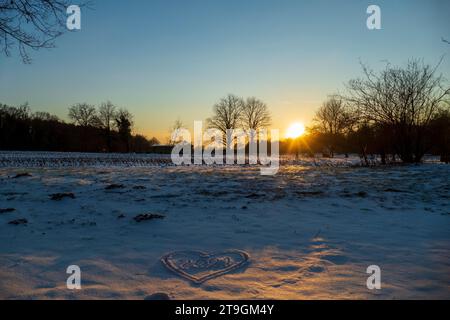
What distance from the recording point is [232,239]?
161 inches

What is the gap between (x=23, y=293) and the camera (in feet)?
8.61

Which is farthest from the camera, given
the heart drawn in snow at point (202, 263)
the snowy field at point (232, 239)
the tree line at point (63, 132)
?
the tree line at point (63, 132)

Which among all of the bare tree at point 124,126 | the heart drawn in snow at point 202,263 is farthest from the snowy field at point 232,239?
the bare tree at point 124,126

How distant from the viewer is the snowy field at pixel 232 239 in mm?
2727

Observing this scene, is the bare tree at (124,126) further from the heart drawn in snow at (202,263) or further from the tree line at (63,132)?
the heart drawn in snow at (202,263)

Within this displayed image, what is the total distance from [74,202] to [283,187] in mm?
5334

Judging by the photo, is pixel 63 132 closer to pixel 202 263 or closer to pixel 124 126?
Result: pixel 124 126

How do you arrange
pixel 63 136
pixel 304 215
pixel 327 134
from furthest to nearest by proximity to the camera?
pixel 63 136
pixel 327 134
pixel 304 215

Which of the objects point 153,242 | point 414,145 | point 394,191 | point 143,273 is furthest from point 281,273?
point 414,145

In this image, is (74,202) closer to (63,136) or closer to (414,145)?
(414,145)

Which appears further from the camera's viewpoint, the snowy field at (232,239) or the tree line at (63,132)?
the tree line at (63,132)

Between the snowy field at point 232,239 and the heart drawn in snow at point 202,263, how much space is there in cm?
9

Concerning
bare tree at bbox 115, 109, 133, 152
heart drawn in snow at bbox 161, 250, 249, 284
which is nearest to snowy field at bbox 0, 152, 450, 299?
heart drawn in snow at bbox 161, 250, 249, 284
